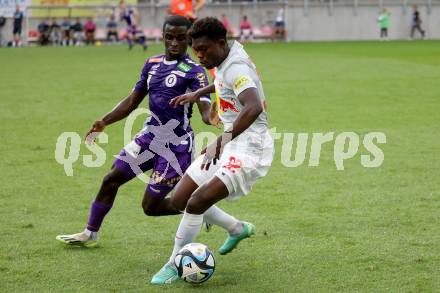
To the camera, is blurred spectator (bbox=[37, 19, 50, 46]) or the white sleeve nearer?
the white sleeve

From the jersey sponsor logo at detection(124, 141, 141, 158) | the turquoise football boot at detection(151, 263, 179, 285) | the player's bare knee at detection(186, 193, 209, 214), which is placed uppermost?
the jersey sponsor logo at detection(124, 141, 141, 158)

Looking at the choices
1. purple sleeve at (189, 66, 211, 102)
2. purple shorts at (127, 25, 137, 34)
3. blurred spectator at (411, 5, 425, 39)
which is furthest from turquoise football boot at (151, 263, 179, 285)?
blurred spectator at (411, 5, 425, 39)

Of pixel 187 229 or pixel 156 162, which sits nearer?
pixel 187 229

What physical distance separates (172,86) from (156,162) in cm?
71

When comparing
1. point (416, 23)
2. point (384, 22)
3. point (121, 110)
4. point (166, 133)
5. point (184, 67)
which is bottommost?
point (416, 23)

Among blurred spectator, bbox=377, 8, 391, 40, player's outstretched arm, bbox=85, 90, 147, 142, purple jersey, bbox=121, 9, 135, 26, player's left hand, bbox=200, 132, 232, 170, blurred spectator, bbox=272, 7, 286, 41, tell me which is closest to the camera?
player's left hand, bbox=200, 132, 232, 170

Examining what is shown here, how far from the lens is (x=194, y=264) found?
22.0 feet

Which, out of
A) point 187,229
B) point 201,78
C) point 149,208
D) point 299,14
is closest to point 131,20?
point 299,14

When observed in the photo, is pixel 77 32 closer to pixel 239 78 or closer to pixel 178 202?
pixel 178 202

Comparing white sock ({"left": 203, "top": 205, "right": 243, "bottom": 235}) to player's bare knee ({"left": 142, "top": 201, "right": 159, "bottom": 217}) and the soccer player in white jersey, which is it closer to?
the soccer player in white jersey

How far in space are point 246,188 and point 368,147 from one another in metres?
6.79

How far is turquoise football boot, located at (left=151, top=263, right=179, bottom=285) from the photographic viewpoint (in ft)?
22.1

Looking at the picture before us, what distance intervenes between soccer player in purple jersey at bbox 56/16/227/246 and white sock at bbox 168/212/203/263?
0.69 meters

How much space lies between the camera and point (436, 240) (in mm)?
7934
